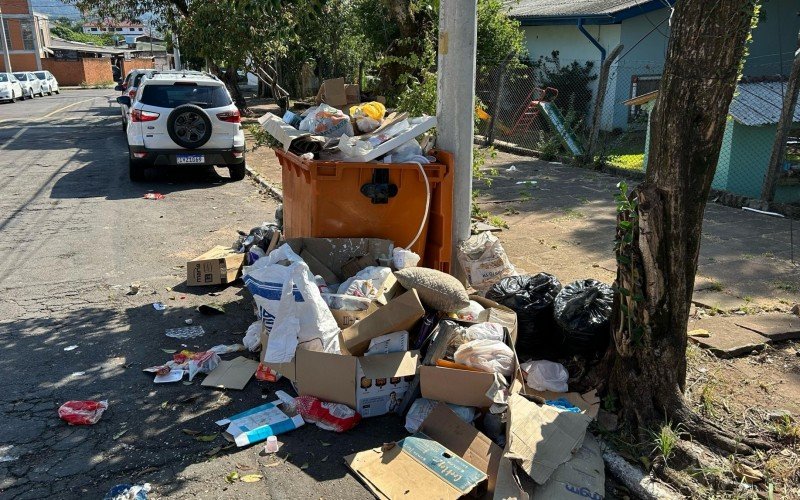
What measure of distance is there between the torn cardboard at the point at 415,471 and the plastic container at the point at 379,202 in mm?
2162

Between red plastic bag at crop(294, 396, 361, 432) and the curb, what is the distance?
6699 millimetres

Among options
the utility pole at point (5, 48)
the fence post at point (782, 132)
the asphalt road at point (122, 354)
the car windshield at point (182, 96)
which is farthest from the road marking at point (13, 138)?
the utility pole at point (5, 48)

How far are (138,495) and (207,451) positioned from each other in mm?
487

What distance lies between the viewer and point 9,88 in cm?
3341

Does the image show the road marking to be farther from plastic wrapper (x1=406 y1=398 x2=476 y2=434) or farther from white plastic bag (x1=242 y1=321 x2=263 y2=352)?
plastic wrapper (x1=406 y1=398 x2=476 y2=434)

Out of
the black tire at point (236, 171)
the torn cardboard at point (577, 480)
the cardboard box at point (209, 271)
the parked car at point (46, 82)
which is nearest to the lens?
the torn cardboard at point (577, 480)

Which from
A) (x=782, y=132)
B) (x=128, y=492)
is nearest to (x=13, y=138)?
(x=128, y=492)

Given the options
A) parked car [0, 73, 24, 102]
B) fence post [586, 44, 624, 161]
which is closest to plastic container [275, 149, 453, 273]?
fence post [586, 44, 624, 161]

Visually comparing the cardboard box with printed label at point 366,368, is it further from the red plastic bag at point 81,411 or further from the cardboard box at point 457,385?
the red plastic bag at point 81,411

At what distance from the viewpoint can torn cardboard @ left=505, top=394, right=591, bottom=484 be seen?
11.2 ft

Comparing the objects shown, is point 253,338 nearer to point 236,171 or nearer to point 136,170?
point 236,171

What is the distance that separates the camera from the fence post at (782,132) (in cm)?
840

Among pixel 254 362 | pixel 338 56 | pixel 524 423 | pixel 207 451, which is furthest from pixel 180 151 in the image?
pixel 338 56

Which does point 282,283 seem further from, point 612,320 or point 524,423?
point 612,320
